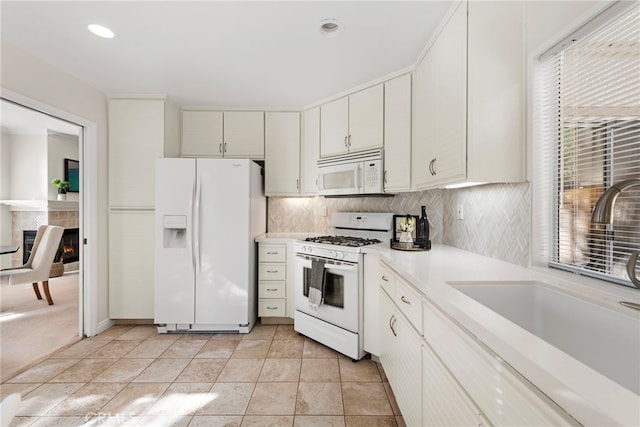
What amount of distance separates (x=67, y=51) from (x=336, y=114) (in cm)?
224

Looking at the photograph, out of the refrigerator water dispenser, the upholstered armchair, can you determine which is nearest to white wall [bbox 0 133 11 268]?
the upholstered armchair

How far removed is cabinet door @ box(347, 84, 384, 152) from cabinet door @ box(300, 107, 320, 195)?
45 cm

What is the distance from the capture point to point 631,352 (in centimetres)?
80

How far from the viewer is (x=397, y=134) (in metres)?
2.50

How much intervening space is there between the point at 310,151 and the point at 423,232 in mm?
1543

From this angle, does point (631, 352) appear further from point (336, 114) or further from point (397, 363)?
point (336, 114)

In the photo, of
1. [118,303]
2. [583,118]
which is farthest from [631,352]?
[118,303]

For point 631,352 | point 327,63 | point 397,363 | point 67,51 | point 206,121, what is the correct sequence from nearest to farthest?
1. point 631,352
2. point 397,363
3. point 67,51
4. point 327,63
5. point 206,121

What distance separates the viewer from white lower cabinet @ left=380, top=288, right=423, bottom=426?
1.34m

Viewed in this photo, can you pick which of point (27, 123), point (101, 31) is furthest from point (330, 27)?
point (27, 123)

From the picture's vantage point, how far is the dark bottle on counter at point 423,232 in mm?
2201

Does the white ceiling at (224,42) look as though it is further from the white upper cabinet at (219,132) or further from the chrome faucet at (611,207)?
the chrome faucet at (611,207)

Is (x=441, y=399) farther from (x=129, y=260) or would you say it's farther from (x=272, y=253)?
(x=129, y=260)

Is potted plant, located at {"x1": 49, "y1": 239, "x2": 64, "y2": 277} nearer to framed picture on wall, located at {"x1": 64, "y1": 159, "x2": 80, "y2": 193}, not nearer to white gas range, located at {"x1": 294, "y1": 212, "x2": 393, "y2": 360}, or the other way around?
framed picture on wall, located at {"x1": 64, "y1": 159, "x2": 80, "y2": 193}
